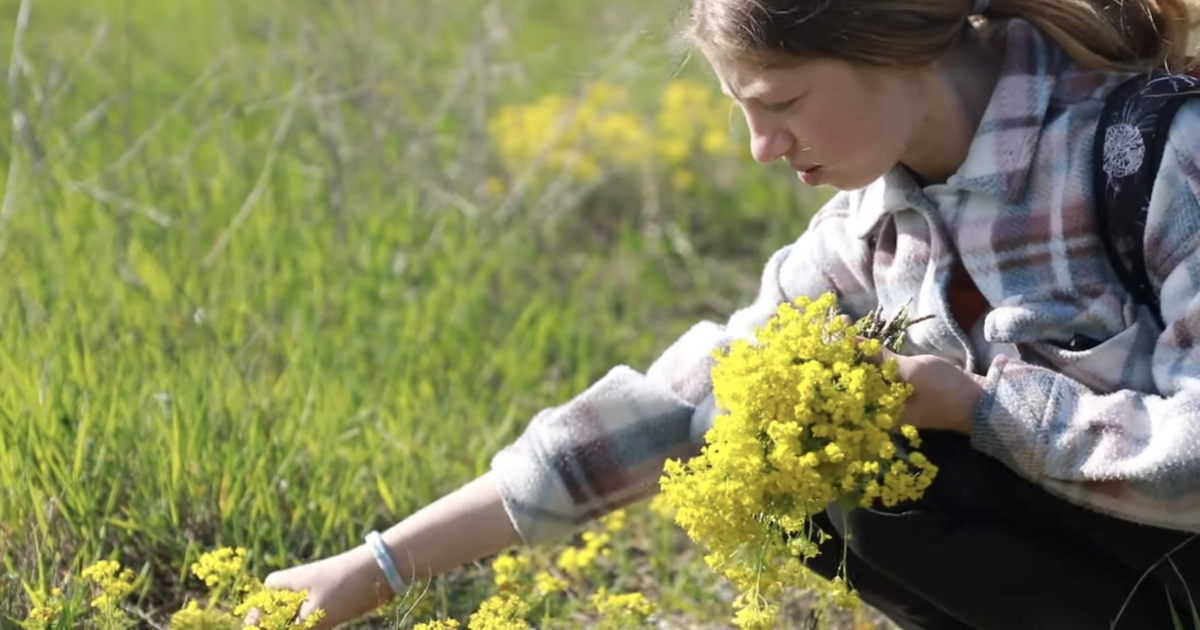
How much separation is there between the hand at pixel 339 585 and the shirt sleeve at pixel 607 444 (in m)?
0.20

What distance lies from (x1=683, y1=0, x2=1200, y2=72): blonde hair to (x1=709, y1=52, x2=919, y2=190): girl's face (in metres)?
0.02

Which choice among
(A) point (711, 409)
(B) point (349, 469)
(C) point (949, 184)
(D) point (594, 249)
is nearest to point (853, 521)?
(A) point (711, 409)

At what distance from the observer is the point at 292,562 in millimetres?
2709

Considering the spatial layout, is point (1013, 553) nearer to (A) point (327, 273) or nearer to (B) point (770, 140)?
(B) point (770, 140)

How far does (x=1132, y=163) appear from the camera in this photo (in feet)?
6.86

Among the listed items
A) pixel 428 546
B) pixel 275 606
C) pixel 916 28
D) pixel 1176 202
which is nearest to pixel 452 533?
pixel 428 546

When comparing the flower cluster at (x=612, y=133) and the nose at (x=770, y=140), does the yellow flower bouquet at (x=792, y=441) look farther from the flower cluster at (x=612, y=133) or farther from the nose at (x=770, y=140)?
the flower cluster at (x=612, y=133)

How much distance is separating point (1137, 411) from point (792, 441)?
0.45 m

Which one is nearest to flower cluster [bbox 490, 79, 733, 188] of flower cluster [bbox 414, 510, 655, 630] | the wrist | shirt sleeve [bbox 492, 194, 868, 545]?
flower cluster [bbox 414, 510, 655, 630]

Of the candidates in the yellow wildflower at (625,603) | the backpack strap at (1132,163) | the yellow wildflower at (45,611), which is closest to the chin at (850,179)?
the backpack strap at (1132,163)

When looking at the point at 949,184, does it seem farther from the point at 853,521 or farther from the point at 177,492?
the point at 177,492

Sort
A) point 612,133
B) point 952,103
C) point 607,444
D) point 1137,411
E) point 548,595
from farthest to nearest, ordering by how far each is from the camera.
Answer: point 612,133 → point 548,595 → point 607,444 → point 952,103 → point 1137,411

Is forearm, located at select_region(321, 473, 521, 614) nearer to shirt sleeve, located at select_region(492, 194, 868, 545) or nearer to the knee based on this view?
shirt sleeve, located at select_region(492, 194, 868, 545)

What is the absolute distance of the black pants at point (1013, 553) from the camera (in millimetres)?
2143
